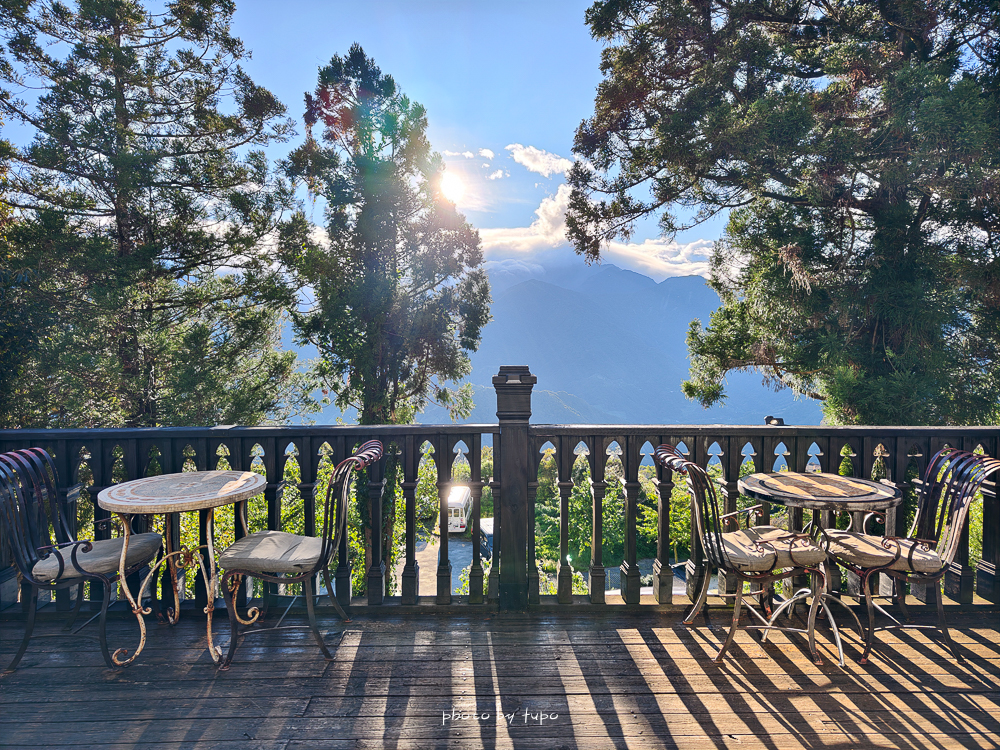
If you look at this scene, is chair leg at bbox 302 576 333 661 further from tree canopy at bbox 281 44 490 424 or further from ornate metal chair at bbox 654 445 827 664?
tree canopy at bbox 281 44 490 424

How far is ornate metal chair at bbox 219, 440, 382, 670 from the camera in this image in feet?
7.73

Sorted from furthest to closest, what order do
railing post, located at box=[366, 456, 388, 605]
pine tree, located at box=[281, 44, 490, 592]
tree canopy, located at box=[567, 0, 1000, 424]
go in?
pine tree, located at box=[281, 44, 490, 592]
tree canopy, located at box=[567, 0, 1000, 424]
railing post, located at box=[366, 456, 388, 605]

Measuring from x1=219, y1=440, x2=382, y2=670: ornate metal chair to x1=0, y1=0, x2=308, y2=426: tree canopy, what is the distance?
29.1ft

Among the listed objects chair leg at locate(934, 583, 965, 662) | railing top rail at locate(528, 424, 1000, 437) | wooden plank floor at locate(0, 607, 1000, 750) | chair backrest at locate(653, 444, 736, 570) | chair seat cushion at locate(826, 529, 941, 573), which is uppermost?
railing top rail at locate(528, 424, 1000, 437)

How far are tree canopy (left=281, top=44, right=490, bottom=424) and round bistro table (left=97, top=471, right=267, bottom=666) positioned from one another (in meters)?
10.4

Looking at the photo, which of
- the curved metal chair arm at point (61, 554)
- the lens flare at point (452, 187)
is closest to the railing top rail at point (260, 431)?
the curved metal chair arm at point (61, 554)

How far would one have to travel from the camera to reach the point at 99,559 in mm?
2414

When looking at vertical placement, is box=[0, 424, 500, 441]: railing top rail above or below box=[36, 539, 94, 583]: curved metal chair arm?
above

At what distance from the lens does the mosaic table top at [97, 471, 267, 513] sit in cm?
224

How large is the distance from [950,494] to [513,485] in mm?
2218

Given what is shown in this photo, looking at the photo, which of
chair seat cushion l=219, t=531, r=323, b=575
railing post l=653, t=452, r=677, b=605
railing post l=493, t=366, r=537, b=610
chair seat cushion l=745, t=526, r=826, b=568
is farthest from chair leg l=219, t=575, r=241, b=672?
chair seat cushion l=745, t=526, r=826, b=568

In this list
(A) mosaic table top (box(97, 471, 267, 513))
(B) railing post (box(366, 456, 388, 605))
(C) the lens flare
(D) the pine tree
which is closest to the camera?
(A) mosaic table top (box(97, 471, 267, 513))

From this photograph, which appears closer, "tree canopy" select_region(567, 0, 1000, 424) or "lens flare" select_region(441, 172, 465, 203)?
"tree canopy" select_region(567, 0, 1000, 424)

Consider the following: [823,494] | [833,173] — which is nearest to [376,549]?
[823,494]
